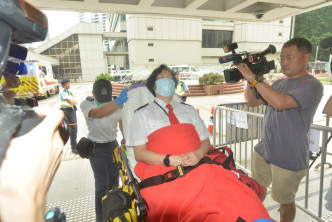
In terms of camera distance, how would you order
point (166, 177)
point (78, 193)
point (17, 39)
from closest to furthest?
1. point (17, 39)
2. point (166, 177)
3. point (78, 193)

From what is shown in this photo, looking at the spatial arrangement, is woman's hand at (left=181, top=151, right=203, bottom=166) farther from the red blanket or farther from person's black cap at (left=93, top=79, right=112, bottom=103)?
person's black cap at (left=93, top=79, right=112, bottom=103)

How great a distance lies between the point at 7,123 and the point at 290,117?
2.33 metres

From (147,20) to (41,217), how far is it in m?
31.0

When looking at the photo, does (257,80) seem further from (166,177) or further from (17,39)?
(17,39)

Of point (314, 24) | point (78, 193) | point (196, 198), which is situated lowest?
point (78, 193)

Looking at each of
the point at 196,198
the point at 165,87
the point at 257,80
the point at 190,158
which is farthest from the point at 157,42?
the point at 196,198

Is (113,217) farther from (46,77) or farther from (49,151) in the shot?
(46,77)

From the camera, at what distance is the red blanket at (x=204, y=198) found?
4.18ft

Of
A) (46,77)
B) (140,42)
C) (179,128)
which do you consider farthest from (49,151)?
(140,42)

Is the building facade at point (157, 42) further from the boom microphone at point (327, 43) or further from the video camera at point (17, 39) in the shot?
the video camera at point (17, 39)

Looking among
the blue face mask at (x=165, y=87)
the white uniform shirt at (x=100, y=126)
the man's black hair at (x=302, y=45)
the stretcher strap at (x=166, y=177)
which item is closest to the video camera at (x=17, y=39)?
the stretcher strap at (x=166, y=177)

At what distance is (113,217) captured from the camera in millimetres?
1492

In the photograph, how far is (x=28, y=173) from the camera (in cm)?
44

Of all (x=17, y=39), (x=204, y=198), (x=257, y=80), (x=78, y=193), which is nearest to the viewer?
(x=17, y=39)
